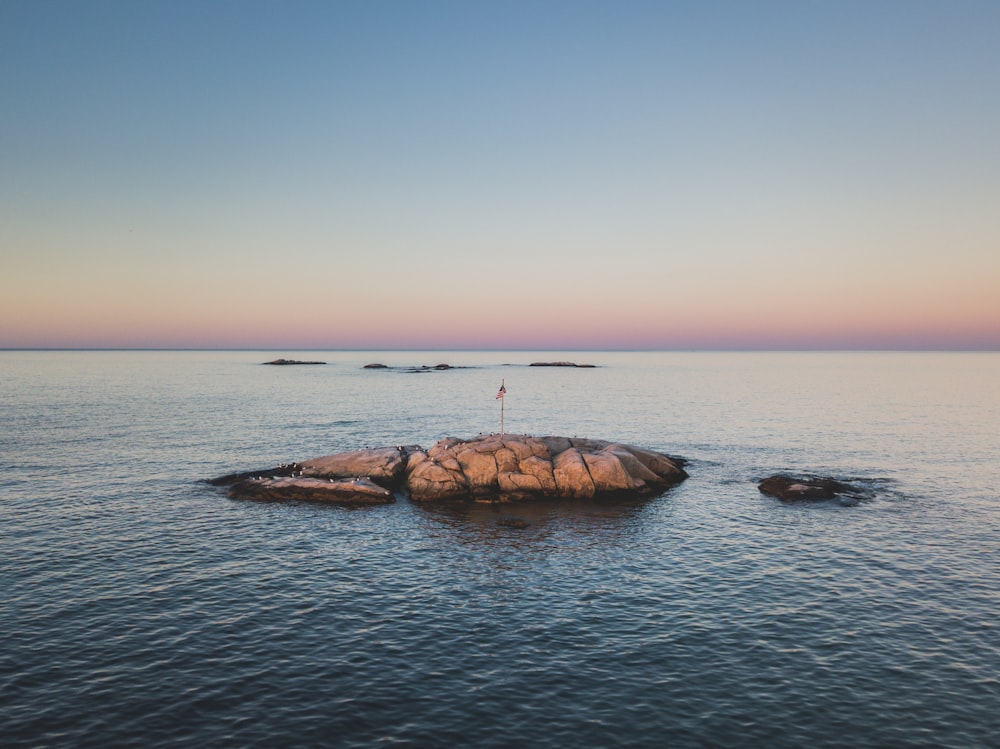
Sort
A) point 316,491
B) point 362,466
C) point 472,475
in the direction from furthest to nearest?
point 362,466 < point 472,475 < point 316,491

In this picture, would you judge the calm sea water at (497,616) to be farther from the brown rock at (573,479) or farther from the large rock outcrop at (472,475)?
the brown rock at (573,479)

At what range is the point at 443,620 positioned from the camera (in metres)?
26.2

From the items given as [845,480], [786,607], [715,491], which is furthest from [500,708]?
[845,480]

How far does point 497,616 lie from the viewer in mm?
26703

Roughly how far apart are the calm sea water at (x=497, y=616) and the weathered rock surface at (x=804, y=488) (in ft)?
4.34

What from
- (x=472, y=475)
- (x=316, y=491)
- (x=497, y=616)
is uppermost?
(x=472, y=475)

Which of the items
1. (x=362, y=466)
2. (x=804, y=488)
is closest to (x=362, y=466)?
(x=362, y=466)

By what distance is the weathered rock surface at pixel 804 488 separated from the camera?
47.4 m

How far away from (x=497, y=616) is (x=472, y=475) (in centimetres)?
2310

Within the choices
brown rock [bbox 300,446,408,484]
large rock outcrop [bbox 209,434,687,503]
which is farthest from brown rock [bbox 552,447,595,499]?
brown rock [bbox 300,446,408,484]

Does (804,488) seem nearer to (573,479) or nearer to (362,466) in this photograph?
(573,479)

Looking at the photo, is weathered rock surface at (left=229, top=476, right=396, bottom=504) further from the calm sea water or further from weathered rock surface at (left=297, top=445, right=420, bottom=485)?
weathered rock surface at (left=297, top=445, right=420, bottom=485)

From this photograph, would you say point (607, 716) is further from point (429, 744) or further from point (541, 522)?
point (541, 522)

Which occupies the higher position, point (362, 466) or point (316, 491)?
point (362, 466)
